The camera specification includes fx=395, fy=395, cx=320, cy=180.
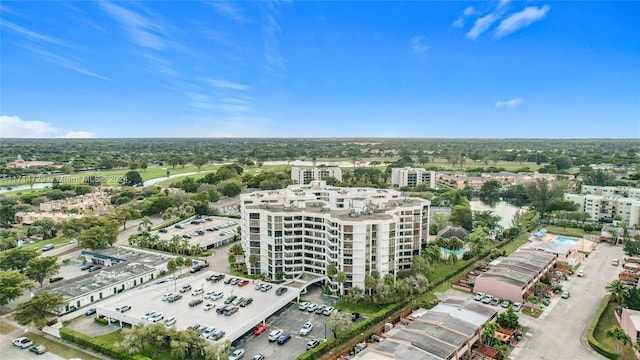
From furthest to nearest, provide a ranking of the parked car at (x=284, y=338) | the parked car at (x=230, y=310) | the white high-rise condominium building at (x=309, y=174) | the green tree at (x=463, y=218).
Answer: the white high-rise condominium building at (x=309, y=174) → the green tree at (x=463, y=218) → the parked car at (x=230, y=310) → the parked car at (x=284, y=338)

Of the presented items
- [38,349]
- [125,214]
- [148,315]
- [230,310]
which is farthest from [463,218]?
[38,349]

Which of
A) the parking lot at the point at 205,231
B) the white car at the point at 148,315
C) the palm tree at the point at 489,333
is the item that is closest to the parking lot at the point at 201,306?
the white car at the point at 148,315

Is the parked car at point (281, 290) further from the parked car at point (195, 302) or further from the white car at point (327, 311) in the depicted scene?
the parked car at point (195, 302)

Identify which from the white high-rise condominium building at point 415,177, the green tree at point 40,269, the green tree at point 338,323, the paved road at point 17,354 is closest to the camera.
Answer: the paved road at point 17,354

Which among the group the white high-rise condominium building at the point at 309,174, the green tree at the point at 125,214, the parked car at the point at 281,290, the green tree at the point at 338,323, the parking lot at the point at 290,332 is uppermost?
the white high-rise condominium building at the point at 309,174

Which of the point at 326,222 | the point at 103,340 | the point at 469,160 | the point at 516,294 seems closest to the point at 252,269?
the point at 326,222

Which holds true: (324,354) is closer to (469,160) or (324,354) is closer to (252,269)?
(252,269)

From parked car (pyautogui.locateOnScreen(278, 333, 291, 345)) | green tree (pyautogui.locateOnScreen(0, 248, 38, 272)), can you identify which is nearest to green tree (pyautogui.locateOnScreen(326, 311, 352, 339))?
parked car (pyautogui.locateOnScreen(278, 333, 291, 345))

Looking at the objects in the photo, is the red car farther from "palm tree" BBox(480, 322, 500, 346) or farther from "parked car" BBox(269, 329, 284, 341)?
"palm tree" BBox(480, 322, 500, 346)
